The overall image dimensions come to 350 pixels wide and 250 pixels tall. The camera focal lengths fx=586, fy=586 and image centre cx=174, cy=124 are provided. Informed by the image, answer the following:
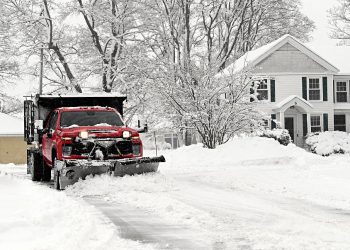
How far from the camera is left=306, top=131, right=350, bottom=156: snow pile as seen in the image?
1249 inches

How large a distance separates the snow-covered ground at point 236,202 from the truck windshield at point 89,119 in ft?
6.45

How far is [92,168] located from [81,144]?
1.04 m

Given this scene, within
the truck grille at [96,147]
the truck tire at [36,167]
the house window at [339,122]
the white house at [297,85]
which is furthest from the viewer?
the house window at [339,122]

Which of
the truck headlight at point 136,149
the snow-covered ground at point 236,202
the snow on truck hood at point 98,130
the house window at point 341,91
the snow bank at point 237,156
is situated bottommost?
the snow-covered ground at point 236,202

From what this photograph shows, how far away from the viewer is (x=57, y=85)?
3838cm

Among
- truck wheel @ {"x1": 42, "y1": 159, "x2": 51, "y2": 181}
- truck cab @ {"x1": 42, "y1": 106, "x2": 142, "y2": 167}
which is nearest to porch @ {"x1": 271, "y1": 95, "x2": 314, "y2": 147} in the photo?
truck wheel @ {"x1": 42, "y1": 159, "x2": 51, "y2": 181}

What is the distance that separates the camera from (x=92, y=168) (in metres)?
12.8

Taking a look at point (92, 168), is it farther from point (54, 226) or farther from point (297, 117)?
point (297, 117)

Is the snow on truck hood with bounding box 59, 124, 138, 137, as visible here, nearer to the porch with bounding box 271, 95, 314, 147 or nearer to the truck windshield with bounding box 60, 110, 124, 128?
the truck windshield with bounding box 60, 110, 124, 128

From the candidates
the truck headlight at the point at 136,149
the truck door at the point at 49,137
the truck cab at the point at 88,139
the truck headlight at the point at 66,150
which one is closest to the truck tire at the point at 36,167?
the truck door at the point at 49,137

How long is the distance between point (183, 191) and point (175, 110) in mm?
12919

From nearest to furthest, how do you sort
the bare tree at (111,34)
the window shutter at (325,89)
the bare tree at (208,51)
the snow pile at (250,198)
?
the snow pile at (250,198), the bare tree at (208,51), the bare tree at (111,34), the window shutter at (325,89)

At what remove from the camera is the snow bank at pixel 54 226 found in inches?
264

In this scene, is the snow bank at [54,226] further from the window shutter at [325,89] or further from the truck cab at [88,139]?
the window shutter at [325,89]
